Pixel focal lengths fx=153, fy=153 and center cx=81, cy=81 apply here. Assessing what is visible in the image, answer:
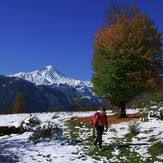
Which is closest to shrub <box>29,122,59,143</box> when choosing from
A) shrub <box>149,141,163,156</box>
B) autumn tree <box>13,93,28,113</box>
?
shrub <box>149,141,163,156</box>

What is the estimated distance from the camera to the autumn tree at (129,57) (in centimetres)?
1444

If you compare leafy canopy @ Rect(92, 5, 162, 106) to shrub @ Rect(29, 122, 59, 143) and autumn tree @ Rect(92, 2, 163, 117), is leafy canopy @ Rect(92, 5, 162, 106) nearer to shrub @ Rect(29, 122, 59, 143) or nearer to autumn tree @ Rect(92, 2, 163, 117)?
autumn tree @ Rect(92, 2, 163, 117)

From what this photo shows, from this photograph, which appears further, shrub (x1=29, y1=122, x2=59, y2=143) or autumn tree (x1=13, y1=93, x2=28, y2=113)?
autumn tree (x1=13, y1=93, x2=28, y2=113)

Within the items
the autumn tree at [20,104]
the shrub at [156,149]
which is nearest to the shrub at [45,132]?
the shrub at [156,149]

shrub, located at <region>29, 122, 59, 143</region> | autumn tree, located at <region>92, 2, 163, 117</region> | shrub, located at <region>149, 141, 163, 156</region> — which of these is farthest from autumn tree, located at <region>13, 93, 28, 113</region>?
shrub, located at <region>149, 141, 163, 156</region>

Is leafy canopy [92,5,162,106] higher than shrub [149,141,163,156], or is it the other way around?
leafy canopy [92,5,162,106]

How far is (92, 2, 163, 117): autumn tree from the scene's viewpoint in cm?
1444

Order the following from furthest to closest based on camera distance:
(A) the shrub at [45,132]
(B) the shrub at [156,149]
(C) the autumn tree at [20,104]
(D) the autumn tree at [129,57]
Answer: (C) the autumn tree at [20,104], (D) the autumn tree at [129,57], (A) the shrub at [45,132], (B) the shrub at [156,149]

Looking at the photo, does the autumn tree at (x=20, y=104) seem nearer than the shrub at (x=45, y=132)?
No

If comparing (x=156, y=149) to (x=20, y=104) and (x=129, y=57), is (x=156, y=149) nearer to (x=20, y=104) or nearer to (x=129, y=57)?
(x=129, y=57)

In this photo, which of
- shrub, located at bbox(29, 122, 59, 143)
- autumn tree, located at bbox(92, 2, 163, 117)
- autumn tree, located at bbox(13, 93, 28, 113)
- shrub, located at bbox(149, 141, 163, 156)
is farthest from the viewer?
autumn tree, located at bbox(13, 93, 28, 113)

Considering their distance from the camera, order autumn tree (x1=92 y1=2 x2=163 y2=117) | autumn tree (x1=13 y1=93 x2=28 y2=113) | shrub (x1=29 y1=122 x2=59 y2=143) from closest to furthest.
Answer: shrub (x1=29 y1=122 x2=59 y2=143) → autumn tree (x1=92 y1=2 x2=163 y2=117) → autumn tree (x1=13 y1=93 x2=28 y2=113)

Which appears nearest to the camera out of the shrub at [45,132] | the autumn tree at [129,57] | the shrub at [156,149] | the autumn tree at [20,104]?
the shrub at [156,149]

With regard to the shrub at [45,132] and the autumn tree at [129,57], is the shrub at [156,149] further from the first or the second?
the autumn tree at [129,57]
